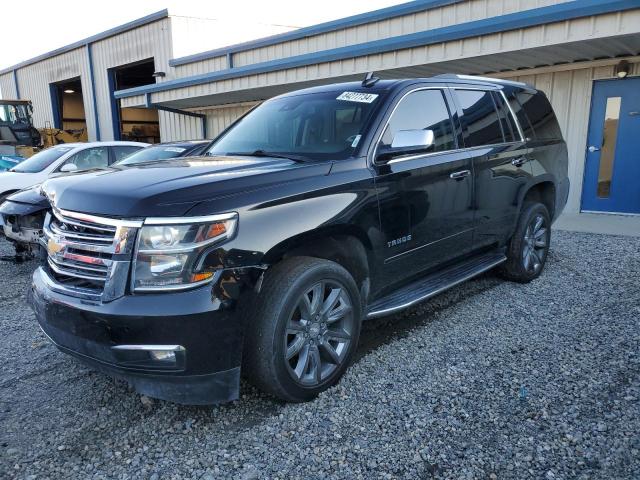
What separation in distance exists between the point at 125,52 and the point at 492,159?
1990cm

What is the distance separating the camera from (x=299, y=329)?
9.39 feet


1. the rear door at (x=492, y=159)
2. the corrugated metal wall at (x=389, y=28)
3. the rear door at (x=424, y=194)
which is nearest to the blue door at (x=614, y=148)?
the corrugated metal wall at (x=389, y=28)

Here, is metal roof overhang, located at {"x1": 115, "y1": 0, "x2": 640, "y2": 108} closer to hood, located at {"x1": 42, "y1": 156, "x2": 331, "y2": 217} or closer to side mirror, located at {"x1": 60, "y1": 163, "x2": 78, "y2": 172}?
side mirror, located at {"x1": 60, "y1": 163, "x2": 78, "y2": 172}

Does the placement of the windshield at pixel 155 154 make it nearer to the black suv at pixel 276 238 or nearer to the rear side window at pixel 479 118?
the black suv at pixel 276 238

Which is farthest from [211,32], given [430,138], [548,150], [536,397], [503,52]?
[536,397]

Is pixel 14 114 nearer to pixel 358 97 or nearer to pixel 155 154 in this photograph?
pixel 155 154

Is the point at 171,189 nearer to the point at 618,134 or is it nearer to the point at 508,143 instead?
the point at 508,143

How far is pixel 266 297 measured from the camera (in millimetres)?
2662

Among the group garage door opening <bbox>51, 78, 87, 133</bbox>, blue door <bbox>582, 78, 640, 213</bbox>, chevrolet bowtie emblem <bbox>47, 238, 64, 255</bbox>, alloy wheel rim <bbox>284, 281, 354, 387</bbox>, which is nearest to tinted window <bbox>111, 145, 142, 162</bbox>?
chevrolet bowtie emblem <bbox>47, 238, 64, 255</bbox>

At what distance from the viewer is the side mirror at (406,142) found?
3318 millimetres

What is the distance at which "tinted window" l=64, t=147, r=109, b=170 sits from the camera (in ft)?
27.6

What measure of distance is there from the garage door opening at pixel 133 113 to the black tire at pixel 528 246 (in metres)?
17.9

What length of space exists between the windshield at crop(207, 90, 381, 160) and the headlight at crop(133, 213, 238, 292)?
1199 millimetres

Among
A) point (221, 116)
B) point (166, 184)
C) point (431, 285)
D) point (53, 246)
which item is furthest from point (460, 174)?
point (221, 116)
